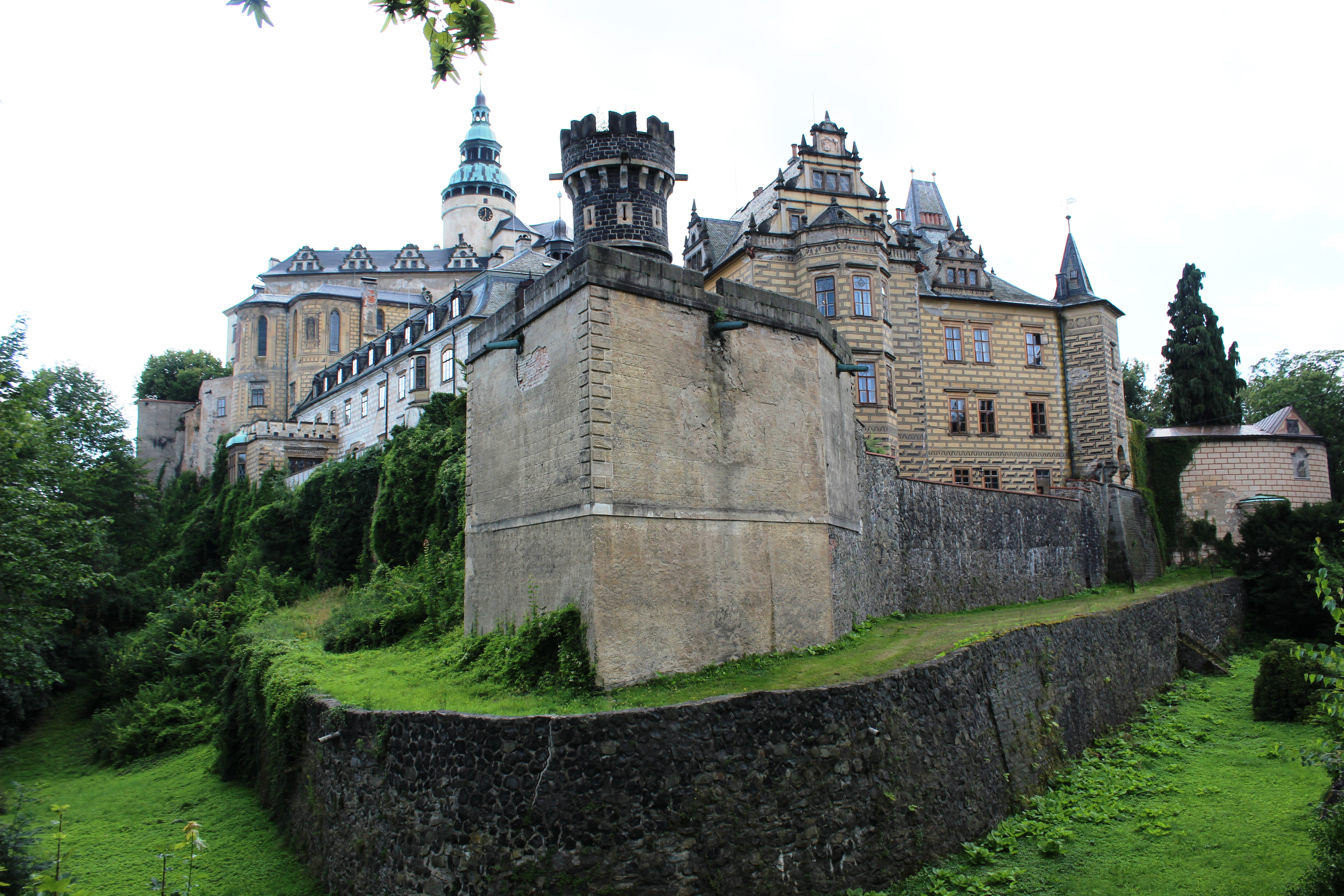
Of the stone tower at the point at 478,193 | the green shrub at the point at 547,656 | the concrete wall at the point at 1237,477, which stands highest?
the stone tower at the point at 478,193

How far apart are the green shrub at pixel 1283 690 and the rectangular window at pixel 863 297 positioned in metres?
14.3

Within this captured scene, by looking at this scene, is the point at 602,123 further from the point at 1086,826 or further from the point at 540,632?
the point at 1086,826

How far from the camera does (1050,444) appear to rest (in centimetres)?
3288

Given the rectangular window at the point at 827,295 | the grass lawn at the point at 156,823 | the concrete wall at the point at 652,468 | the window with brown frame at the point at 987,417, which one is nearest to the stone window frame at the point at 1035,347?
the window with brown frame at the point at 987,417

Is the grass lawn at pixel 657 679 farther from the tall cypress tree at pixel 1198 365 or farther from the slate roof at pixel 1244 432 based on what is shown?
the tall cypress tree at pixel 1198 365

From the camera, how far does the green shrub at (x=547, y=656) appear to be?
1137cm

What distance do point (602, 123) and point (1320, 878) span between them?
17.6 m

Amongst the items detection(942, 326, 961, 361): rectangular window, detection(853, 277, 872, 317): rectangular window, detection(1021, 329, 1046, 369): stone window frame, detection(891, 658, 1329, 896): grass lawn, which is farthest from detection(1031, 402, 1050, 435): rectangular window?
detection(891, 658, 1329, 896): grass lawn

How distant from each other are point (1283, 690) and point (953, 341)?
17.0 metres

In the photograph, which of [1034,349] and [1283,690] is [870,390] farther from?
[1283,690]

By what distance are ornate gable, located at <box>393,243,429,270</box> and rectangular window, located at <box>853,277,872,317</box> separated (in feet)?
156

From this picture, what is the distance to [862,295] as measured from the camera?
28125 millimetres

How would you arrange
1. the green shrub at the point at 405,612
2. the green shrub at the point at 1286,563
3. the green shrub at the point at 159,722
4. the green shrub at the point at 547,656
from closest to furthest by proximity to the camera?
the green shrub at the point at 547,656, the green shrub at the point at 405,612, the green shrub at the point at 159,722, the green shrub at the point at 1286,563

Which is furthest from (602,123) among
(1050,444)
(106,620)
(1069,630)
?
(106,620)
